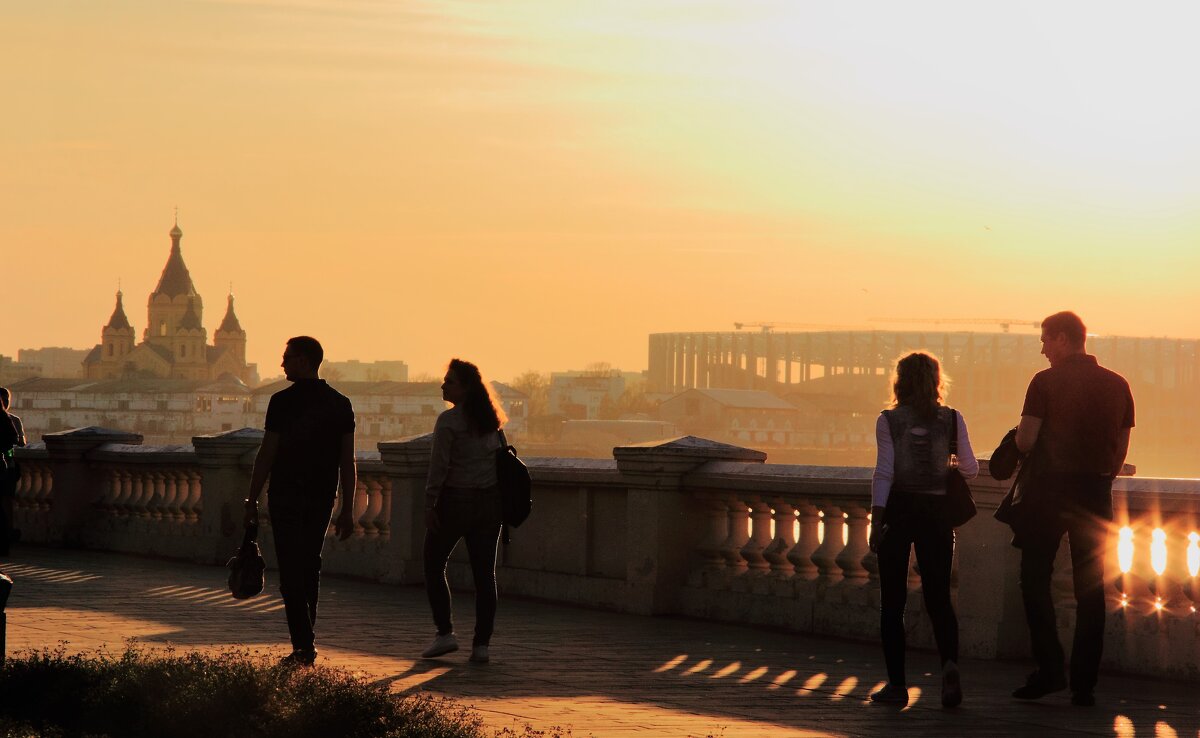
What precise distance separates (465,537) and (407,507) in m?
5.00

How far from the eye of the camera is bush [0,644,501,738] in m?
6.43

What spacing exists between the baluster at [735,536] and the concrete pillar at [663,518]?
279mm

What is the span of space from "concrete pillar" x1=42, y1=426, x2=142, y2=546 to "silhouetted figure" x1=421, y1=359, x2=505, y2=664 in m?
9.87

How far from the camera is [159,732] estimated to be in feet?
22.4

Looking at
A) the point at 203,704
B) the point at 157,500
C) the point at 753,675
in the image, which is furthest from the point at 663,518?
the point at 157,500

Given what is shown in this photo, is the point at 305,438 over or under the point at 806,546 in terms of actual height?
over

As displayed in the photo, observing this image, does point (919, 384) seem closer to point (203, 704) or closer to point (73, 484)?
point (203, 704)

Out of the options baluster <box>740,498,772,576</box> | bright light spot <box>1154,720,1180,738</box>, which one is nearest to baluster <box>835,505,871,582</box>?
baluster <box>740,498,772,576</box>

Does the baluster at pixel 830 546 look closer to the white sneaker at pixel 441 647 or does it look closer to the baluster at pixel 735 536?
the baluster at pixel 735 536

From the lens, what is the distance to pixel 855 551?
11.4 metres

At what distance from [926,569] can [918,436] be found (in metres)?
0.61

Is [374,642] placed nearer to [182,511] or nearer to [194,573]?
[194,573]

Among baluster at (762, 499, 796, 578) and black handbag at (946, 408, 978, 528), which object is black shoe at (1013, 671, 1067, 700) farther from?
baluster at (762, 499, 796, 578)

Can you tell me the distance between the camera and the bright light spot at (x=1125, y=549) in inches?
392
